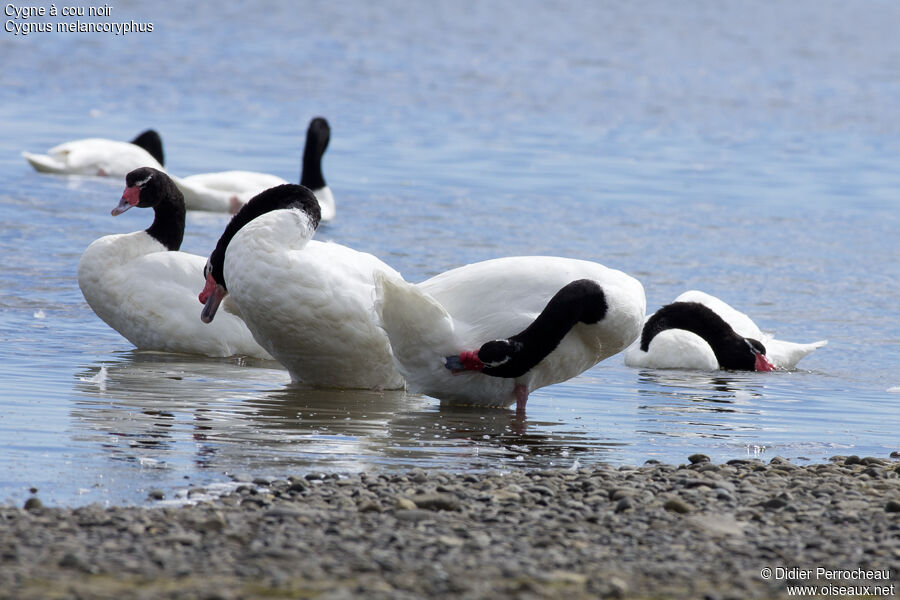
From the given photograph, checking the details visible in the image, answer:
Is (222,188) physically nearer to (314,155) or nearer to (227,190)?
(227,190)

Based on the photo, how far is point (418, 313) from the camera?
7707 millimetres

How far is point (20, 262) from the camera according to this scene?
1238 cm

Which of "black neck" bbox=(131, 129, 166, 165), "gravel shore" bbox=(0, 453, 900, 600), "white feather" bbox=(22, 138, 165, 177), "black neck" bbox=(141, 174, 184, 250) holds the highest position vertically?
"black neck" bbox=(131, 129, 166, 165)

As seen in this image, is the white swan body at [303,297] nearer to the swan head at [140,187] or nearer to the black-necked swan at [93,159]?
the swan head at [140,187]

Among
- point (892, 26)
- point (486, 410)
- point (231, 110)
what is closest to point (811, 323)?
point (486, 410)

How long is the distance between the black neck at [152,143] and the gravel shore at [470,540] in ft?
43.5

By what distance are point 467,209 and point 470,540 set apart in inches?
480

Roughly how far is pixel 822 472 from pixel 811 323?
19.6 feet

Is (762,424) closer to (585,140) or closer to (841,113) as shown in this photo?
(585,140)

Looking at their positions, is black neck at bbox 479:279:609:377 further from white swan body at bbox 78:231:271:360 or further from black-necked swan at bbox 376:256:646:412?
white swan body at bbox 78:231:271:360

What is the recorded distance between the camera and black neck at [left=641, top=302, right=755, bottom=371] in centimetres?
1087

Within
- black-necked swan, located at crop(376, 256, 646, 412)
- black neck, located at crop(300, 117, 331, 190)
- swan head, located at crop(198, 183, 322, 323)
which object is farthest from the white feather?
black-necked swan, located at crop(376, 256, 646, 412)

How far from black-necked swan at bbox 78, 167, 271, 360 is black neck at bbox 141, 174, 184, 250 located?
0.27m

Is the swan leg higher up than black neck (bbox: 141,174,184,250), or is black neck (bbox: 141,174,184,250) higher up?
black neck (bbox: 141,174,184,250)
